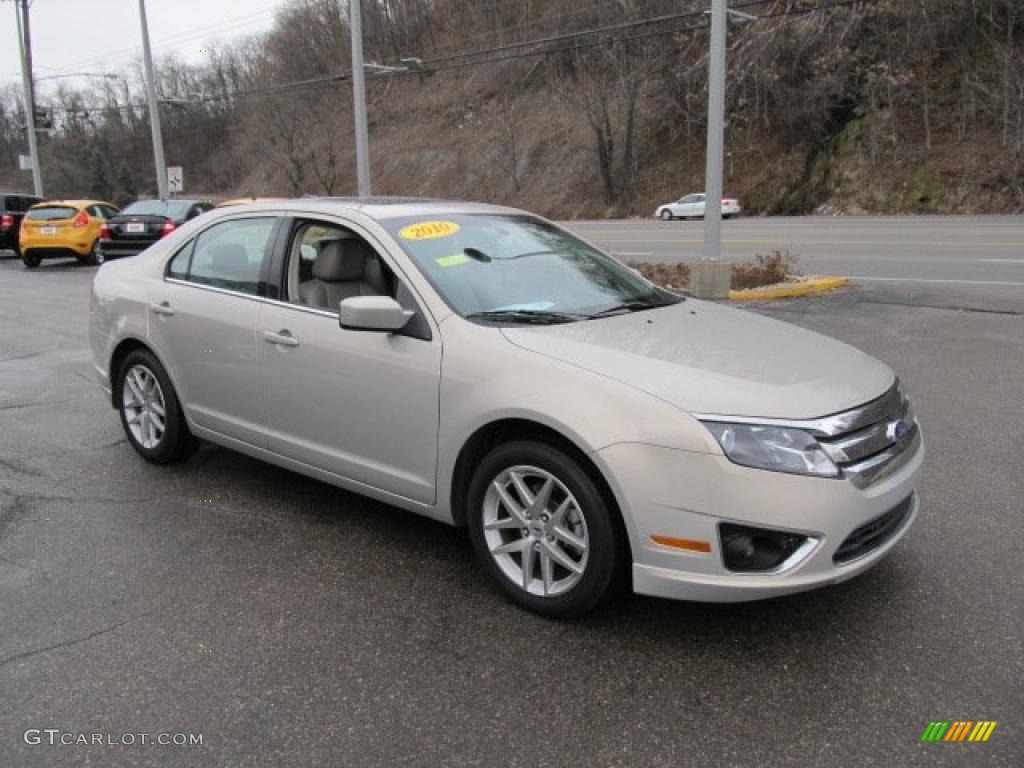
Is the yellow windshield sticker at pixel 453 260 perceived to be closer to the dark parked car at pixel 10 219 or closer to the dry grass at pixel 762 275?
the dry grass at pixel 762 275

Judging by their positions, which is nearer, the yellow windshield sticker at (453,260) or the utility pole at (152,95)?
the yellow windshield sticker at (453,260)

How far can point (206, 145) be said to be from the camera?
287 ft

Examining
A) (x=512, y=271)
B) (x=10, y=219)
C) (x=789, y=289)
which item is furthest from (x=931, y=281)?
(x=10, y=219)

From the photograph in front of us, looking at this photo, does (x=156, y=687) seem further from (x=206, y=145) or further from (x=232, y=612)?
(x=206, y=145)

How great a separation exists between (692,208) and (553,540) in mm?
38985

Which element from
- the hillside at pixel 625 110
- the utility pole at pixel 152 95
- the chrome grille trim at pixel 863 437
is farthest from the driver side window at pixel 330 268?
the utility pole at pixel 152 95

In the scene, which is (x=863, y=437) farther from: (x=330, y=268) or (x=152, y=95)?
(x=152, y=95)

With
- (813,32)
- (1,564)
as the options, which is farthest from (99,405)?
(813,32)

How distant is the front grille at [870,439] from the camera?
2930mm

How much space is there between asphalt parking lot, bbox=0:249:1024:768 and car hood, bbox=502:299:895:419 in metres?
0.87

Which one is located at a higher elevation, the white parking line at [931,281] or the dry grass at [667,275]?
the dry grass at [667,275]

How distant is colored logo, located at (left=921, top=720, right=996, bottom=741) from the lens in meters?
2.58

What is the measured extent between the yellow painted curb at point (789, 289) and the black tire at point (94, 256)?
1502cm

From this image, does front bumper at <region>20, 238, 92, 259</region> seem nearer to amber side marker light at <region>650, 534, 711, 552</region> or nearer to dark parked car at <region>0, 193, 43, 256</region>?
dark parked car at <region>0, 193, 43, 256</region>
